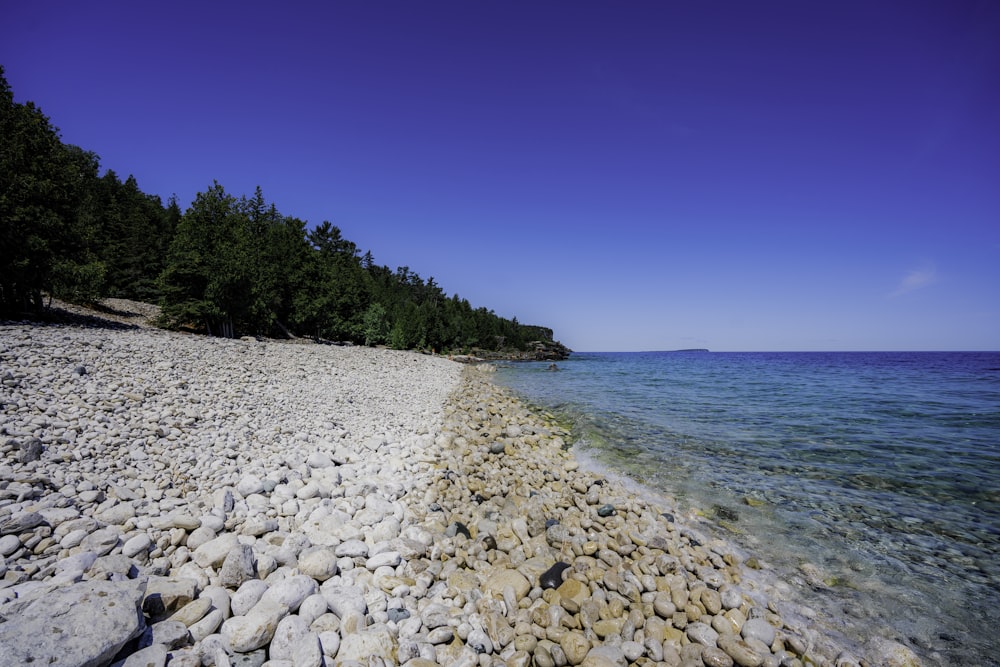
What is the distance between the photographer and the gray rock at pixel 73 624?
8.71 ft

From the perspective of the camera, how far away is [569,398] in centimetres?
2528

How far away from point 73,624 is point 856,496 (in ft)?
44.9

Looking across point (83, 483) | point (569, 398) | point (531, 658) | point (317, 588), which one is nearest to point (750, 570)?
point (531, 658)

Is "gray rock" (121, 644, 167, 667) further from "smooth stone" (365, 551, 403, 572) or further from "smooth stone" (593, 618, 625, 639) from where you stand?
"smooth stone" (593, 618, 625, 639)

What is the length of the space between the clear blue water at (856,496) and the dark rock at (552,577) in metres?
3.67

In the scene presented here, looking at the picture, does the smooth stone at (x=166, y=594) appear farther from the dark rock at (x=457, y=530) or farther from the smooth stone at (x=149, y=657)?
the dark rock at (x=457, y=530)

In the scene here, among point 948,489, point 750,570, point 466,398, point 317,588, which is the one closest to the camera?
point 317,588

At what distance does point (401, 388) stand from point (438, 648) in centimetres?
1571

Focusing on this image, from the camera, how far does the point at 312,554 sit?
16.3ft

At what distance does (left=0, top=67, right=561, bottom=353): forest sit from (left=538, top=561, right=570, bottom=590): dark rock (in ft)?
86.8

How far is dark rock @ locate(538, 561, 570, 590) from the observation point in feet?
18.2

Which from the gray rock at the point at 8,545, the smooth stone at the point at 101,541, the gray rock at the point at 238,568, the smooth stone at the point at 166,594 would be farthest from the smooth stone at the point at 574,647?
the gray rock at the point at 8,545

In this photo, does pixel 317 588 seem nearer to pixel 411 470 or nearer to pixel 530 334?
pixel 411 470

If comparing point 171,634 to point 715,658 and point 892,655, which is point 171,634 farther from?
point 892,655
